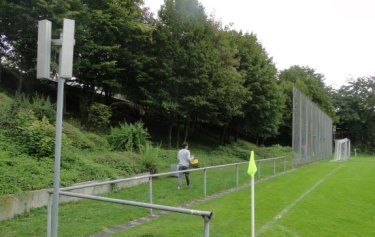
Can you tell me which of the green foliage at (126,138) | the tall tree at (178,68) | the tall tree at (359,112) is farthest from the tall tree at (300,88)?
the green foliage at (126,138)

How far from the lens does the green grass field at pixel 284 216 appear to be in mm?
8156

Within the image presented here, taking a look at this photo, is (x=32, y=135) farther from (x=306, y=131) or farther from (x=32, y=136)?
(x=306, y=131)

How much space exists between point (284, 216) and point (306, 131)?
86.8ft

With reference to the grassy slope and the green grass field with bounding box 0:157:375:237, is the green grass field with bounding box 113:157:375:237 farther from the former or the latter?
the grassy slope

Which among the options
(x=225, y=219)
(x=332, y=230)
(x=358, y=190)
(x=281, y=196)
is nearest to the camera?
(x=332, y=230)

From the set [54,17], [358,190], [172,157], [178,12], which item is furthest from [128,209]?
[178,12]

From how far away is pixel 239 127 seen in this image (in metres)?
40.1

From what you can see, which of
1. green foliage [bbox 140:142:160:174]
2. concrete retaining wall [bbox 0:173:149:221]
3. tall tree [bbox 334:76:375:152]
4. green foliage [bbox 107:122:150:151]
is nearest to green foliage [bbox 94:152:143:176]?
green foliage [bbox 140:142:160:174]

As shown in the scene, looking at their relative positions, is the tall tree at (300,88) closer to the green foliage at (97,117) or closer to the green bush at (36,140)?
the green foliage at (97,117)

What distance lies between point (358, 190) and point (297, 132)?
1597cm

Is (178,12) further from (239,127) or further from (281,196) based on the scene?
(281,196)

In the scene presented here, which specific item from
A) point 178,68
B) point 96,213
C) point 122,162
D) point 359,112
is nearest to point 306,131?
point 178,68

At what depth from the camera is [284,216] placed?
384 inches

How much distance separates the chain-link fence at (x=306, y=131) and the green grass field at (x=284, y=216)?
1538 cm
